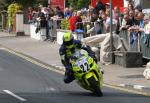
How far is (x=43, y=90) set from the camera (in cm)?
1616

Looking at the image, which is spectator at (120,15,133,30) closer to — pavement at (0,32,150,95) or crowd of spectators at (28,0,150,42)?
crowd of spectators at (28,0,150,42)

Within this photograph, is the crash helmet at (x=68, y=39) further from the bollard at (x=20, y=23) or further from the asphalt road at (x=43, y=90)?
the bollard at (x=20, y=23)

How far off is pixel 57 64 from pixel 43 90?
24.0 feet

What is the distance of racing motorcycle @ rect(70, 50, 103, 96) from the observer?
14.8 metres

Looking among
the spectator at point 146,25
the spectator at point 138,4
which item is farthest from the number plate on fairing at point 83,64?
the spectator at point 138,4

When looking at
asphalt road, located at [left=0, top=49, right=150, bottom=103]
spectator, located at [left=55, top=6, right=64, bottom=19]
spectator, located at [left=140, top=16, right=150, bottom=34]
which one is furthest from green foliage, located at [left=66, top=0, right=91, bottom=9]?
spectator, located at [left=140, top=16, right=150, bottom=34]

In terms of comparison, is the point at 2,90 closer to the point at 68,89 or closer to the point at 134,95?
the point at 68,89

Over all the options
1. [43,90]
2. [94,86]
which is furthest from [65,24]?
[94,86]

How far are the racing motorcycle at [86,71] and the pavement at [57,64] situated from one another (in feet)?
5.13

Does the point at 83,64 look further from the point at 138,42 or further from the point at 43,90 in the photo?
the point at 138,42

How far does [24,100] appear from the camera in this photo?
14.1 meters

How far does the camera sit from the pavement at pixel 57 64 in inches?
676

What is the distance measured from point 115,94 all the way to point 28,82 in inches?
144

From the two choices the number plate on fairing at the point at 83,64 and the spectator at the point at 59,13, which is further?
the spectator at the point at 59,13
